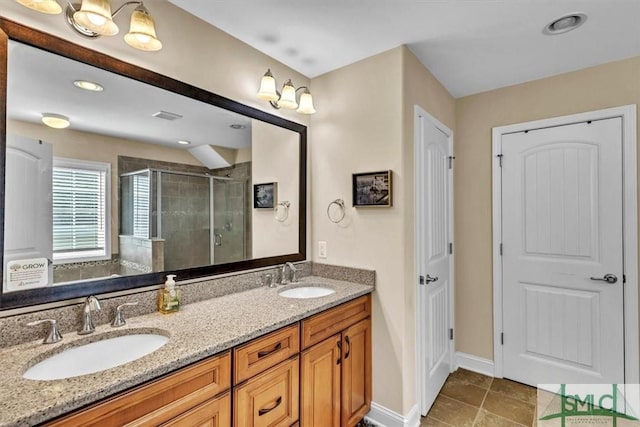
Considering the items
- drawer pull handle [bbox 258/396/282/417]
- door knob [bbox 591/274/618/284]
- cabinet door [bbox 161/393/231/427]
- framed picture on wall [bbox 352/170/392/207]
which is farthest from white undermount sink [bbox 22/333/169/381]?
door knob [bbox 591/274/618/284]

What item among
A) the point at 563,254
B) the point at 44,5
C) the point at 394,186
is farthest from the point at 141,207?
the point at 563,254

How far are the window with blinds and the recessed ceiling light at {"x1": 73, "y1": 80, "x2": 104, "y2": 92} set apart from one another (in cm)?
32

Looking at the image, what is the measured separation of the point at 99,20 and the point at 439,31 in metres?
1.73

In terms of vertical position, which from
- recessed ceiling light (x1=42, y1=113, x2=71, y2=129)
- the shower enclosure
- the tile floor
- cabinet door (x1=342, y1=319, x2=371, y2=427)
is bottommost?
the tile floor

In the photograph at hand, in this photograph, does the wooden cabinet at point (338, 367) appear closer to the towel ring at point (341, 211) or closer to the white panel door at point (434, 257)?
the white panel door at point (434, 257)

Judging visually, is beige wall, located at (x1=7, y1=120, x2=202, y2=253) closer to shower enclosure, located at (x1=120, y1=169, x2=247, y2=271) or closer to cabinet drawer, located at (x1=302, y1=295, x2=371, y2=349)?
shower enclosure, located at (x1=120, y1=169, x2=247, y2=271)

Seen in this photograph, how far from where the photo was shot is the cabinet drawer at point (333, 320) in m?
1.57

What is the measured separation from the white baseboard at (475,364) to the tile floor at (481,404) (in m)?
0.05

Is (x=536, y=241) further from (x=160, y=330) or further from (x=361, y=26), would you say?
(x=160, y=330)

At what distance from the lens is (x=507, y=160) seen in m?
2.57

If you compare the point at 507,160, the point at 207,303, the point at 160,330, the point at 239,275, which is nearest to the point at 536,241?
the point at 507,160

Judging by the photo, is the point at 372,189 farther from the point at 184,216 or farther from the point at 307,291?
the point at 184,216

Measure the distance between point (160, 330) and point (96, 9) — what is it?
1.28m

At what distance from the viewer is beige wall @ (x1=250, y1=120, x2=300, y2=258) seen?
6.73ft
